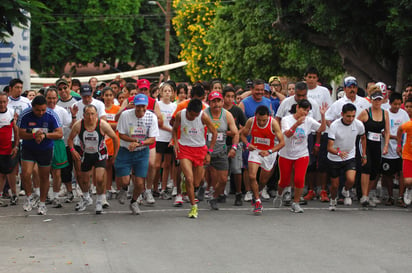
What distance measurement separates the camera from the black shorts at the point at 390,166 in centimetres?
1395

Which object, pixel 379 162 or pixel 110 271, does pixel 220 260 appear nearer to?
pixel 110 271

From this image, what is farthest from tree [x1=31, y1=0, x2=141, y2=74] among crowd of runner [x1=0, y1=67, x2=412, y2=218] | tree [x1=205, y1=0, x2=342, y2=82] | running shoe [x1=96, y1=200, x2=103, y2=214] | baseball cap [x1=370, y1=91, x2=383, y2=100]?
running shoe [x1=96, y1=200, x2=103, y2=214]

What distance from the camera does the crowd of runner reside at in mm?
12203

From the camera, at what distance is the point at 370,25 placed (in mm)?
19375

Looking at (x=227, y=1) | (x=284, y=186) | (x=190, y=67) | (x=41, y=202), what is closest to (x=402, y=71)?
(x=284, y=186)

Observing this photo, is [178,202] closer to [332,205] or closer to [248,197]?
[248,197]

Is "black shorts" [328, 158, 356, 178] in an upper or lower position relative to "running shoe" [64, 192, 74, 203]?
upper

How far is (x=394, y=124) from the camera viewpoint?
1443cm

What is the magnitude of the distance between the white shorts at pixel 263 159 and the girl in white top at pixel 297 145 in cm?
16

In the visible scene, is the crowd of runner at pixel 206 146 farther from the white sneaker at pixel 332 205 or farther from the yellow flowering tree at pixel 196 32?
the yellow flowering tree at pixel 196 32

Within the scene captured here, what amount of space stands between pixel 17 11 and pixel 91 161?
3986 millimetres

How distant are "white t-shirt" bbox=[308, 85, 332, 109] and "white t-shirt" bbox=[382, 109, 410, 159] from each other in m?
1.24

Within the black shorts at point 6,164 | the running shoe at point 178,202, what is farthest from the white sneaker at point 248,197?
the black shorts at point 6,164

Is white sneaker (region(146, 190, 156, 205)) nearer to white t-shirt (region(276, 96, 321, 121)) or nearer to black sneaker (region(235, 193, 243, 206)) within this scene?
black sneaker (region(235, 193, 243, 206))
